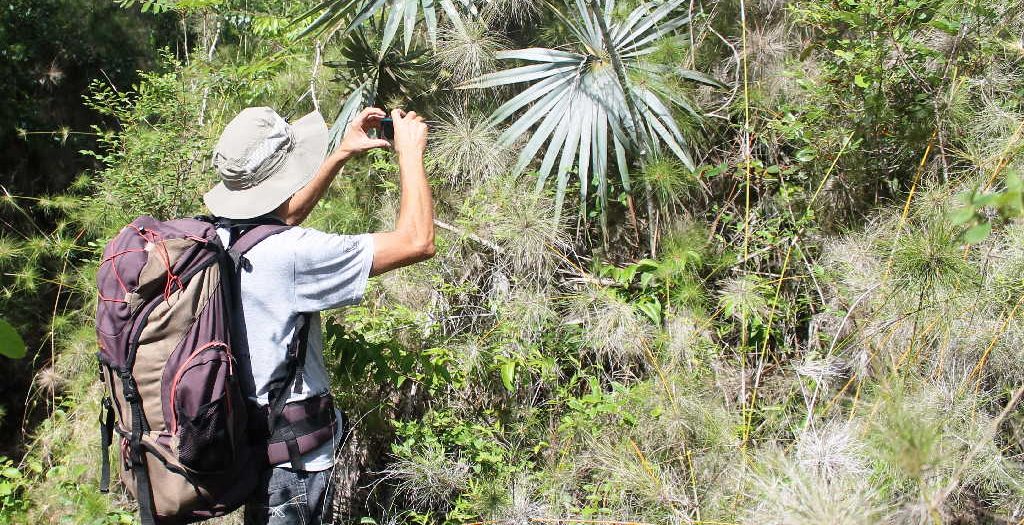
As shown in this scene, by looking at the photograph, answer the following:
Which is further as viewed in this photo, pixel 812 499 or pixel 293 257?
pixel 812 499

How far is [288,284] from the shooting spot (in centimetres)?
192

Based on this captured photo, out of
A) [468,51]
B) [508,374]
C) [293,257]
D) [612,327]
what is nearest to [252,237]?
[293,257]

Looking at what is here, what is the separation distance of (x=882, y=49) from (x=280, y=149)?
8.22ft

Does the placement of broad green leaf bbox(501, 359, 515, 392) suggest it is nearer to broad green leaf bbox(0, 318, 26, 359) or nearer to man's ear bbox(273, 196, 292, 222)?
man's ear bbox(273, 196, 292, 222)

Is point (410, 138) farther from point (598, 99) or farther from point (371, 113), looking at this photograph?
point (598, 99)

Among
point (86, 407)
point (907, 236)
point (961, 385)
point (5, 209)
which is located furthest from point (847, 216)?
point (5, 209)

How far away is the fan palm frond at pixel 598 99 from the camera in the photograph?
11.2 ft

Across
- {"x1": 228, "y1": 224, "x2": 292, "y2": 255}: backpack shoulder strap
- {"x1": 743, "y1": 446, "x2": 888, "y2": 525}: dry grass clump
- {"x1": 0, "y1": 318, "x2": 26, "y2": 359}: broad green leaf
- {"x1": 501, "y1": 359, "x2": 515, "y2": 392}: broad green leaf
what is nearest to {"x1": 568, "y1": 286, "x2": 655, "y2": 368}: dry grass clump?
{"x1": 501, "y1": 359, "x2": 515, "y2": 392}: broad green leaf

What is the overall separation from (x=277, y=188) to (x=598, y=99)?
5.98 ft

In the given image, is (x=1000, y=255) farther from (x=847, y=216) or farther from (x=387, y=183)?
(x=387, y=183)

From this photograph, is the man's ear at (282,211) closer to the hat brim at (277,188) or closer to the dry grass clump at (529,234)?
the hat brim at (277,188)

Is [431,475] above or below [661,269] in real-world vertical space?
below

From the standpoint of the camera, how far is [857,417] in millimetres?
2580

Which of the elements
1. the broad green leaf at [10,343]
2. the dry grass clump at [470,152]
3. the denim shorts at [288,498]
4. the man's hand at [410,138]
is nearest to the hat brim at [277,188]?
the man's hand at [410,138]
